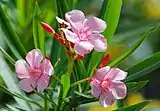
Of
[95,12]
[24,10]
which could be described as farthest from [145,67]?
[95,12]

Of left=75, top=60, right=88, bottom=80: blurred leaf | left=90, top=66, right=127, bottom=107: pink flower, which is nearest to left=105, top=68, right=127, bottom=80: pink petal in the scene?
left=90, top=66, right=127, bottom=107: pink flower

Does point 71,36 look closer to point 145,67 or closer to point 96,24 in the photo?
point 96,24

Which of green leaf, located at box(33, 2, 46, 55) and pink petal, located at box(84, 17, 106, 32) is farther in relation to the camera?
green leaf, located at box(33, 2, 46, 55)

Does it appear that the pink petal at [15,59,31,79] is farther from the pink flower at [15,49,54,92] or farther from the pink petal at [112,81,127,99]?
the pink petal at [112,81,127,99]

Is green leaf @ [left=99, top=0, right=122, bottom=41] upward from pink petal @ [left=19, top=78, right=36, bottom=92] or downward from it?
upward

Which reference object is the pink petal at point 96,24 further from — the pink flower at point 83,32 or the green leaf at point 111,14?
the green leaf at point 111,14

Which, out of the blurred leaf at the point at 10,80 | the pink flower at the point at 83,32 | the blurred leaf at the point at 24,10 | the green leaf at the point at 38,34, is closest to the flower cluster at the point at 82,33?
the pink flower at the point at 83,32

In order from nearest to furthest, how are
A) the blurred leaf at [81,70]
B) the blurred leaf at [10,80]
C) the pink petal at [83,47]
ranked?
the pink petal at [83,47] < the blurred leaf at [81,70] < the blurred leaf at [10,80]

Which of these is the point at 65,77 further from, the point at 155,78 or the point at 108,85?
the point at 155,78
